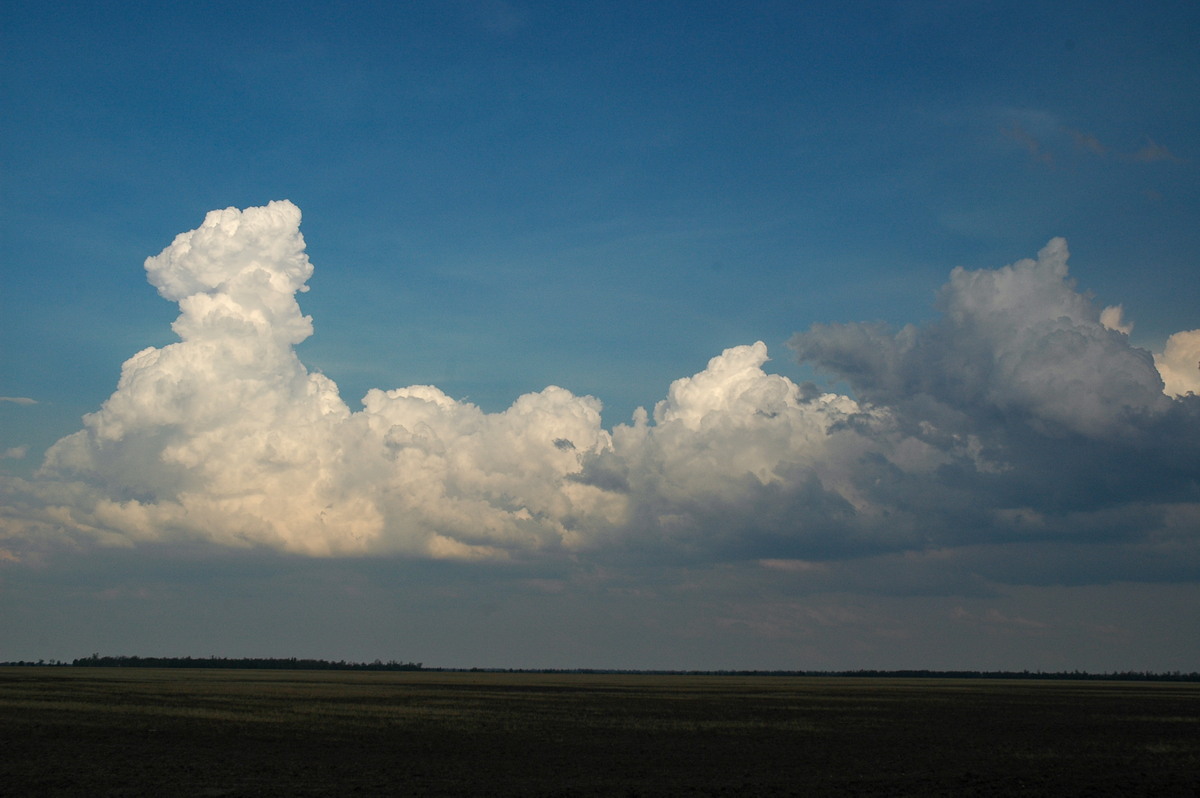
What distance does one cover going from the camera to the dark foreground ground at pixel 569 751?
31.2 m

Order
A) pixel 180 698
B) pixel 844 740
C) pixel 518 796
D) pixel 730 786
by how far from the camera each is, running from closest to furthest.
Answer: pixel 518 796
pixel 730 786
pixel 844 740
pixel 180 698

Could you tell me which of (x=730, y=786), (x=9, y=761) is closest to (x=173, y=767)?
(x=9, y=761)

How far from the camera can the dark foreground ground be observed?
3116cm

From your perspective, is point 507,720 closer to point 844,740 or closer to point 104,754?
point 844,740

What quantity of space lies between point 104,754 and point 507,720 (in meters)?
24.1

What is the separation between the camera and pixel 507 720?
56.8 metres

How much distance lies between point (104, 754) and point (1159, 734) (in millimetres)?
51914

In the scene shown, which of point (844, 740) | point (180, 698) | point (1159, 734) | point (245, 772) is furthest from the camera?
point (180, 698)

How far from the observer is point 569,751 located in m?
41.2

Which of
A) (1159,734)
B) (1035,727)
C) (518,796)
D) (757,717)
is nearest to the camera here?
(518,796)

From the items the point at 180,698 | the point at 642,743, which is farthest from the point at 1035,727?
the point at 180,698

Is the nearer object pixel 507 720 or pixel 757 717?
pixel 507 720

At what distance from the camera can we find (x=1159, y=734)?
5278cm

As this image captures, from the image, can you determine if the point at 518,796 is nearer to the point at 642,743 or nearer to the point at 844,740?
the point at 642,743
